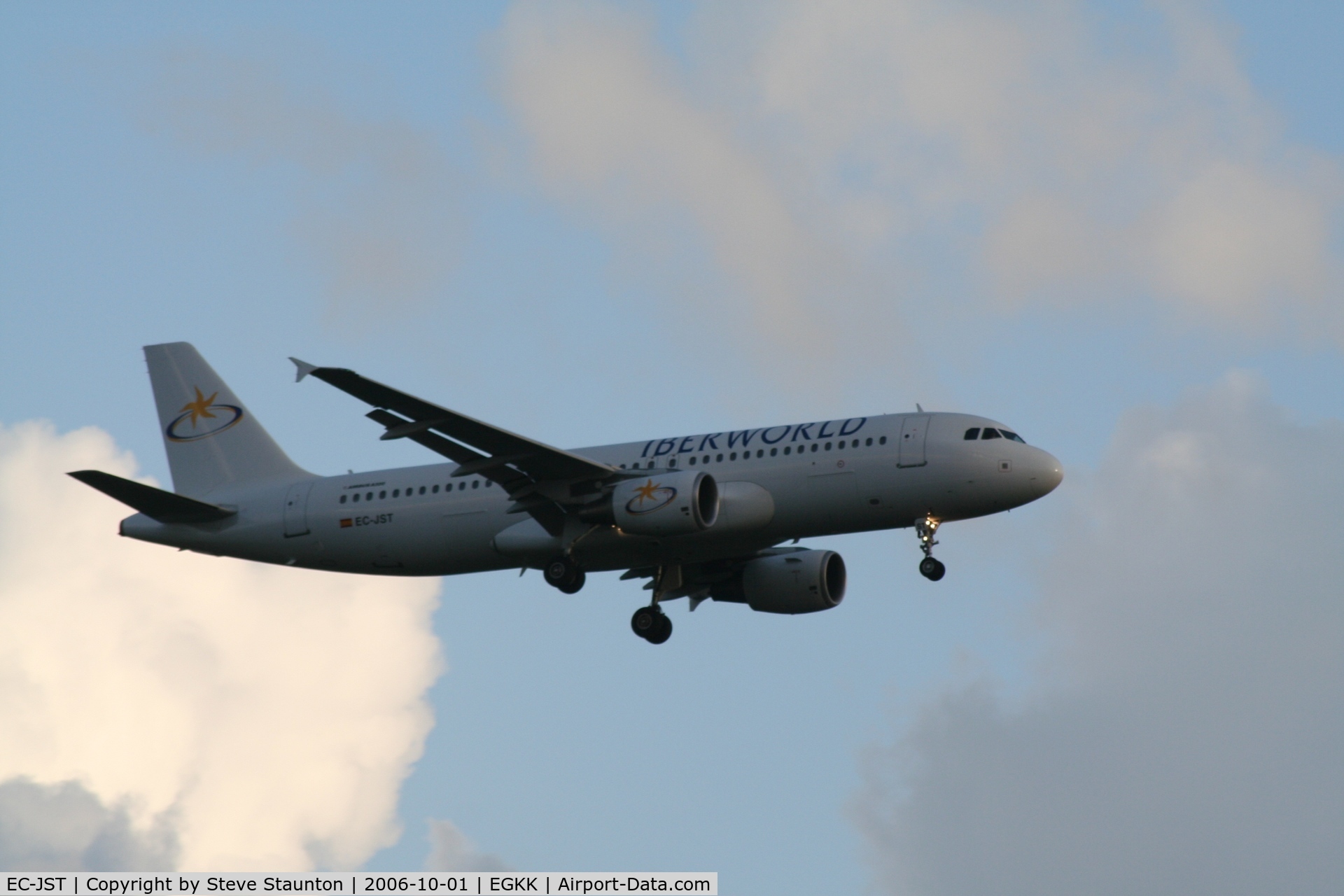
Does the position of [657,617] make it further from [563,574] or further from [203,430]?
[203,430]

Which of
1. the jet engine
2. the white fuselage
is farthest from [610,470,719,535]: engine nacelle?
the white fuselage

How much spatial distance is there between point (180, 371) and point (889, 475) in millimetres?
22493

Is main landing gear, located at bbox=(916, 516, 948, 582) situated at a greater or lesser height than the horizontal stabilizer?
lesser

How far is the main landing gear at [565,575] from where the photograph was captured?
1658 inches

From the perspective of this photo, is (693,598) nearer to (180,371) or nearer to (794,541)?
(794,541)

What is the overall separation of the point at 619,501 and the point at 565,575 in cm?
286

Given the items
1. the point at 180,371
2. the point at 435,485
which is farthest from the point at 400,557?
the point at 180,371

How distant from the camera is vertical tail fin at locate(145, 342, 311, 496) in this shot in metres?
48.2

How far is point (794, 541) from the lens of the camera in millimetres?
41562

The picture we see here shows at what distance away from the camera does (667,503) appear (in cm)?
3959

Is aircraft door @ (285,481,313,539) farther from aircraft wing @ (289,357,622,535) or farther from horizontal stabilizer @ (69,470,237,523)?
aircraft wing @ (289,357,622,535)

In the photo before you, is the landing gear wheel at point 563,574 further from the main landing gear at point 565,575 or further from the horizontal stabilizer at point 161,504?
the horizontal stabilizer at point 161,504

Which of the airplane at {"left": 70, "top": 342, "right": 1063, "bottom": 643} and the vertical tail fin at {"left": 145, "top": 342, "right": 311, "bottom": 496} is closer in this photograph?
the airplane at {"left": 70, "top": 342, "right": 1063, "bottom": 643}

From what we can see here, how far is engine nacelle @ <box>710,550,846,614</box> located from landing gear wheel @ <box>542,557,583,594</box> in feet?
19.9
